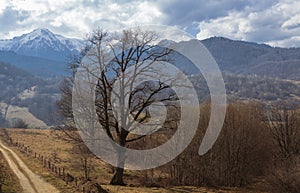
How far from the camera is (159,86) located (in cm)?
2794

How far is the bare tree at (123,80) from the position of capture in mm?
27562

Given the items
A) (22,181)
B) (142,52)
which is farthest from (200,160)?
(22,181)

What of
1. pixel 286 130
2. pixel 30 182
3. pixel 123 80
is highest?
pixel 123 80

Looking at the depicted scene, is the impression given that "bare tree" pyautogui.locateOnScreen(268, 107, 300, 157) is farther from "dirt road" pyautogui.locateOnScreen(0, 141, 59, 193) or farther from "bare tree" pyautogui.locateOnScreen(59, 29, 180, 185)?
"dirt road" pyautogui.locateOnScreen(0, 141, 59, 193)

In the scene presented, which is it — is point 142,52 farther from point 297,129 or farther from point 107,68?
point 297,129

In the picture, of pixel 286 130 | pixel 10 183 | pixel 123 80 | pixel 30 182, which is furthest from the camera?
pixel 286 130

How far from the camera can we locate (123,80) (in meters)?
27.8

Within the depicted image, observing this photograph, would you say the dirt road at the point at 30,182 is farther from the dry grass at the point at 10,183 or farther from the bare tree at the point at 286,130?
the bare tree at the point at 286,130

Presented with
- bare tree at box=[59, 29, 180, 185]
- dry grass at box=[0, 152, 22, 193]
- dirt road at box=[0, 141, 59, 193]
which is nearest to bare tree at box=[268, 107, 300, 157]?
bare tree at box=[59, 29, 180, 185]

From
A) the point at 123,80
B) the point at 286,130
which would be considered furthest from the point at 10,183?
the point at 286,130

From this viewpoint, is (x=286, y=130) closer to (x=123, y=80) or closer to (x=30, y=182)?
(x=123, y=80)

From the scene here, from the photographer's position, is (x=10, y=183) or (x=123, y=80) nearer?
(x=10, y=183)

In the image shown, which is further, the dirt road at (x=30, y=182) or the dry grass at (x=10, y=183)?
the dirt road at (x=30, y=182)

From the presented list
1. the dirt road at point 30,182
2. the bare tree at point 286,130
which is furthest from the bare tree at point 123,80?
the bare tree at point 286,130
